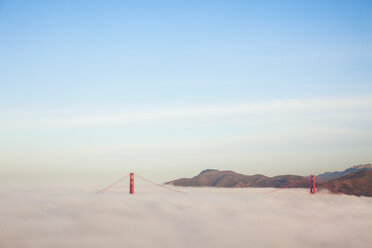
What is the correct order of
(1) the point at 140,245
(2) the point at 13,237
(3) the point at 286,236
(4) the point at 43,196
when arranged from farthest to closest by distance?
1. (4) the point at 43,196
2. (3) the point at 286,236
3. (1) the point at 140,245
4. (2) the point at 13,237

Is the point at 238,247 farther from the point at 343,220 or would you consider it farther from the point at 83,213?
the point at 83,213

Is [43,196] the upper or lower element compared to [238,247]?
upper

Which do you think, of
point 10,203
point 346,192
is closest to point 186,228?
point 10,203

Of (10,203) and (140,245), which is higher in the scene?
(10,203)

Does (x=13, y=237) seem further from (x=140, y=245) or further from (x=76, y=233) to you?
(x=140, y=245)

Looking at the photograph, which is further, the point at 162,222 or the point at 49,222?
the point at 162,222

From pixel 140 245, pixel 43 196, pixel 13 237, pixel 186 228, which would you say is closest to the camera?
pixel 13 237

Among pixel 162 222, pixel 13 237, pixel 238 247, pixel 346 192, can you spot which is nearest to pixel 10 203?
pixel 13 237

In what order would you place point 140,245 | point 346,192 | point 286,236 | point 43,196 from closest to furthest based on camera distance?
point 140,245 → point 286,236 → point 43,196 → point 346,192

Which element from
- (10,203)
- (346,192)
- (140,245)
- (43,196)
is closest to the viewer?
(140,245)
